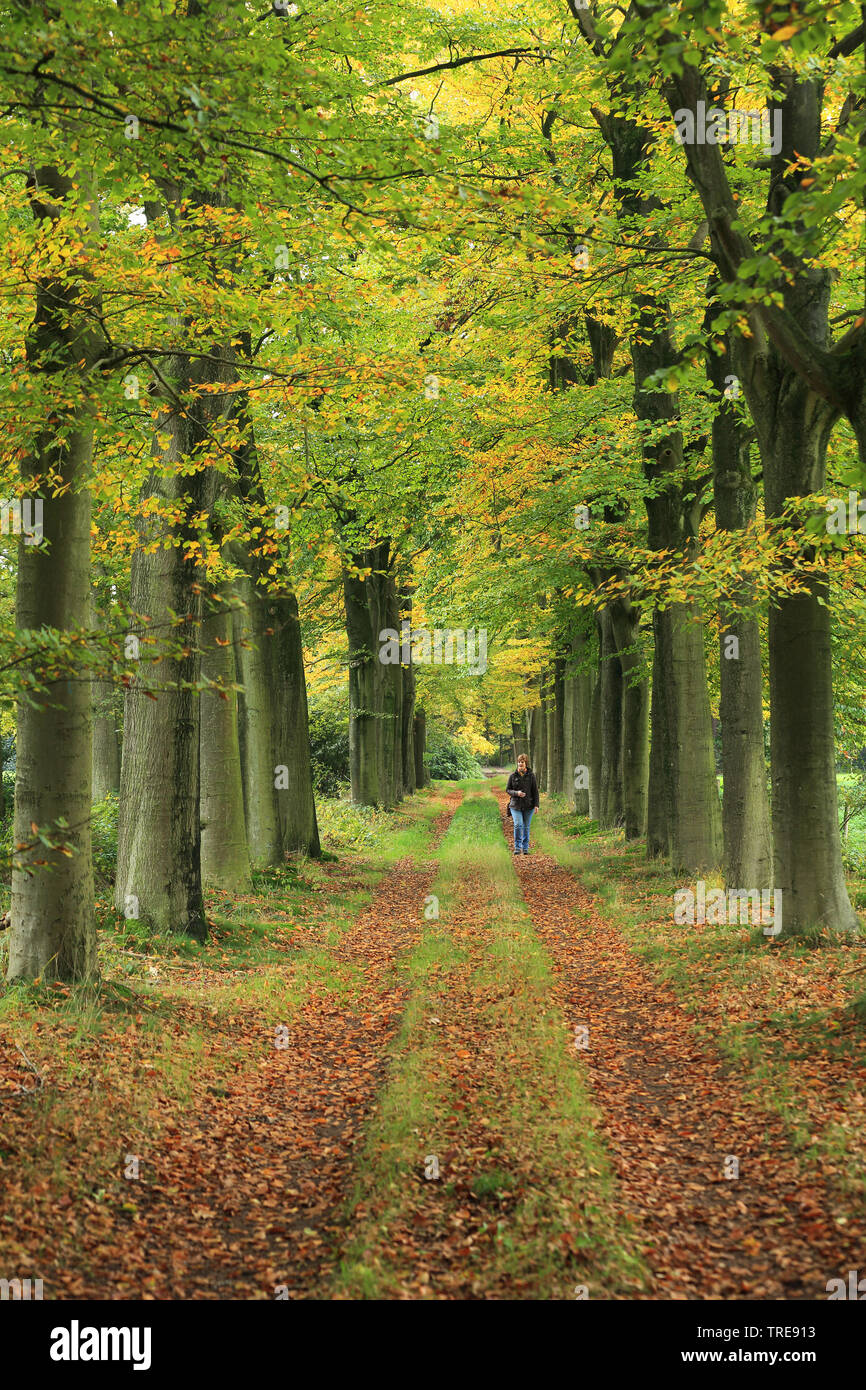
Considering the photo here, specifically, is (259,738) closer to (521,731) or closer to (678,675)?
(678,675)

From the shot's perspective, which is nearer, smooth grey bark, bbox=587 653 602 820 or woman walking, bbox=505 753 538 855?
woman walking, bbox=505 753 538 855

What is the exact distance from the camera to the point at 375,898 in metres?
15.5

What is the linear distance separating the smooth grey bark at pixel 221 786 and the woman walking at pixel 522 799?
7840mm

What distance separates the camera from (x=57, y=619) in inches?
283

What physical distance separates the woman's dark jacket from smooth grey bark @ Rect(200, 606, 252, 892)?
789cm

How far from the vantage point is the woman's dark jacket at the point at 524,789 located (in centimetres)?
1970

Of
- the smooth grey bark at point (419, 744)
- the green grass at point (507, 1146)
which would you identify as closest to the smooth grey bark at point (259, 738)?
the green grass at point (507, 1146)

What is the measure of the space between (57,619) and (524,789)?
13592mm

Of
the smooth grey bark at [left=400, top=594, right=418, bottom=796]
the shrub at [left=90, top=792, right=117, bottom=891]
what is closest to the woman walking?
the shrub at [left=90, top=792, right=117, bottom=891]

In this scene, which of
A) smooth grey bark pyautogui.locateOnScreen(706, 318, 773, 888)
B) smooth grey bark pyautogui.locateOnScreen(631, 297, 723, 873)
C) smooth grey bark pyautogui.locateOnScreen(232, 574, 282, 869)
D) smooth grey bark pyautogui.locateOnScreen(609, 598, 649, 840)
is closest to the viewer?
smooth grey bark pyautogui.locateOnScreen(706, 318, 773, 888)

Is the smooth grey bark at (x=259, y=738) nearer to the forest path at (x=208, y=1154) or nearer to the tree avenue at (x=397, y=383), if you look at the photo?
the tree avenue at (x=397, y=383)

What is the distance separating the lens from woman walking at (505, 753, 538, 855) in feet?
64.6

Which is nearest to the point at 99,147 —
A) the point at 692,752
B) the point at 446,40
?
the point at 446,40

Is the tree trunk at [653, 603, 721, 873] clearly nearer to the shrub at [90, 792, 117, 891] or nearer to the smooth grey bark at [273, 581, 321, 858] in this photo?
the smooth grey bark at [273, 581, 321, 858]
